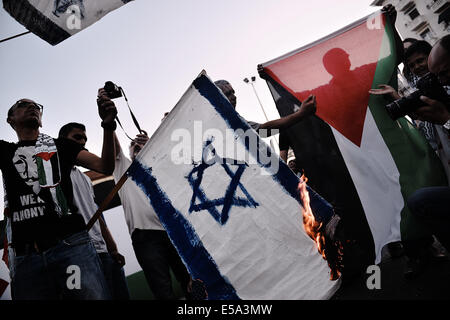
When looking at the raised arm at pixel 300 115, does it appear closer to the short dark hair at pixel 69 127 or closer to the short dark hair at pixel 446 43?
the short dark hair at pixel 446 43

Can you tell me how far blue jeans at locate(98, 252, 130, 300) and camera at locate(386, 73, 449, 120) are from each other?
221 centimetres

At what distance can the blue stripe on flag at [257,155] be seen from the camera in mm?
1471

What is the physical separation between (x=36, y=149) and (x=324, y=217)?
69.7 inches

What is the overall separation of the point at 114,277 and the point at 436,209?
2.27m

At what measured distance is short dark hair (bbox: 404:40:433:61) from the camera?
6.91ft

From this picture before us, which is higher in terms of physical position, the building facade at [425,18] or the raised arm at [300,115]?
the building facade at [425,18]

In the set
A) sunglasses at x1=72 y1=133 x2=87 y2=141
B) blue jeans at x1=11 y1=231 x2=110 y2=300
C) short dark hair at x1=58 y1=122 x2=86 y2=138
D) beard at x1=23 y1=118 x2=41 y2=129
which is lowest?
blue jeans at x1=11 y1=231 x2=110 y2=300

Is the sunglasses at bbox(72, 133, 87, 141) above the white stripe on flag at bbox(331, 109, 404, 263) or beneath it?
above

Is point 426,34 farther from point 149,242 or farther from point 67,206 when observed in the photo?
point 67,206

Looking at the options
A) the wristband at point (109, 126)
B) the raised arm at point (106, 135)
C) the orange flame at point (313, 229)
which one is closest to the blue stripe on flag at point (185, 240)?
the raised arm at point (106, 135)

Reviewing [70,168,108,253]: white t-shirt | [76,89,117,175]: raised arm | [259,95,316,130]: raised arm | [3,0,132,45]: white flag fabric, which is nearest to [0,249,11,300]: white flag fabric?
[70,168,108,253]: white t-shirt

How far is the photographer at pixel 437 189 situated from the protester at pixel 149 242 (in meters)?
1.79

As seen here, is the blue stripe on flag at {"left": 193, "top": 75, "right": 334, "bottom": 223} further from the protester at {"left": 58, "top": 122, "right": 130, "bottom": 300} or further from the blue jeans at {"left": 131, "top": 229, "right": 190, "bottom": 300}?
the blue jeans at {"left": 131, "top": 229, "right": 190, "bottom": 300}

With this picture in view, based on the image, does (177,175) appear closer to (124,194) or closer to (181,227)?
(181,227)
